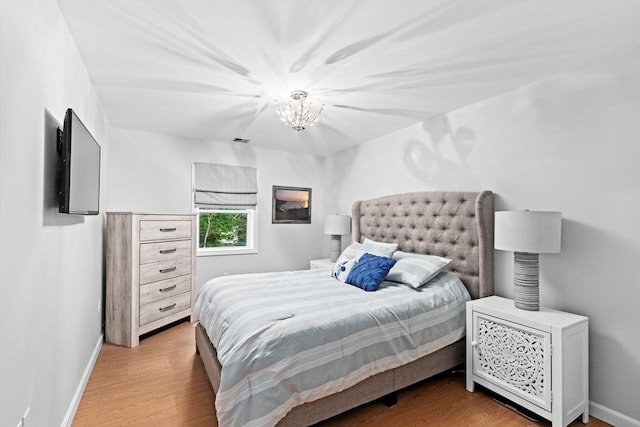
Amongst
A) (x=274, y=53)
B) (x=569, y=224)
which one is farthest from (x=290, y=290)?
(x=569, y=224)

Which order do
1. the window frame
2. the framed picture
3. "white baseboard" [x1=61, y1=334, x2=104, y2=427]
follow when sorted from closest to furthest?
"white baseboard" [x1=61, y1=334, x2=104, y2=427]
the window frame
the framed picture

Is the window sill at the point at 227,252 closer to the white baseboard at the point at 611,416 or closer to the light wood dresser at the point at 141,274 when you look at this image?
the light wood dresser at the point at 141,274

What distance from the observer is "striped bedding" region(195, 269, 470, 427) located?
5.16ft

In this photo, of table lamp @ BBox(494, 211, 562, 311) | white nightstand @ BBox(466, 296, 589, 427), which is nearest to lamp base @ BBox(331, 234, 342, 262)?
white nightstand @ BBox(466, 296, 589, 427)

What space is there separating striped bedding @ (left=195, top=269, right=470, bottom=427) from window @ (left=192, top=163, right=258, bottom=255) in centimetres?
173

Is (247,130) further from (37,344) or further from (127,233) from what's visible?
(37,344)

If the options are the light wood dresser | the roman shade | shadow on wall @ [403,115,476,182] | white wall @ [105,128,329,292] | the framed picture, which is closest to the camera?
shadow on wall @ [403,115,476,182]

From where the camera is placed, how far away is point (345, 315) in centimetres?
198

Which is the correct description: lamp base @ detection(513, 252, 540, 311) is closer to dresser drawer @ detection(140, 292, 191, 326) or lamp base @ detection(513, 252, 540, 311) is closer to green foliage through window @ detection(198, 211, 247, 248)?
dresser drawer @ detection(140, 292, 191, 326)

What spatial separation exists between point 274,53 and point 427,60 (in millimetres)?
1001

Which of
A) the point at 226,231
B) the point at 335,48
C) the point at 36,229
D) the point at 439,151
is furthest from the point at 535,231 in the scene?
the point at 226,231

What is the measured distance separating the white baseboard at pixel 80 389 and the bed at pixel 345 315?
2.58 ft

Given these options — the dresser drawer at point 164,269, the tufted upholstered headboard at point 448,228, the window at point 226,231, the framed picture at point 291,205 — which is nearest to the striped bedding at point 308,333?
the tufted upholstered headboard at point 448,228

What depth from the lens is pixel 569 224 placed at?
2.21 meters
